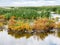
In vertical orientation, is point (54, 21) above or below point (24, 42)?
above

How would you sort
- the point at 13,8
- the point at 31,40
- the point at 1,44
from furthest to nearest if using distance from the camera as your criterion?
the point at 13,8, the point at 31,40, the point at 1,44

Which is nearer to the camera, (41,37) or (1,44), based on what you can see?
(1,44)

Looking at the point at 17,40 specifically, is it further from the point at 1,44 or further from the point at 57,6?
the point at 57,6

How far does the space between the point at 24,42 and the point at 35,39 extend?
33 centimetres

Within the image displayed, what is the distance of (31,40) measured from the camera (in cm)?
538

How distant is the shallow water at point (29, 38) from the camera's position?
5.20 m

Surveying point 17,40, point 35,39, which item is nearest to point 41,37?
point 35,39

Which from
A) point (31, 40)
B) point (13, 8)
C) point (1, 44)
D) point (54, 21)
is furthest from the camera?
point (13, 8)

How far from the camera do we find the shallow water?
17.0 ft

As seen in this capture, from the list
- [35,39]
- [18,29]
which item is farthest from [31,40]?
[18,29]

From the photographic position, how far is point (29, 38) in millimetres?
5496

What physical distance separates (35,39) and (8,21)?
963mm

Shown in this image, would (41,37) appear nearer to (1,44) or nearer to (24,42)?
(24,42)

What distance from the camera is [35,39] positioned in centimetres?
543
